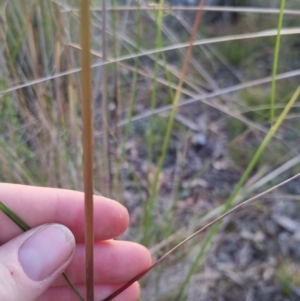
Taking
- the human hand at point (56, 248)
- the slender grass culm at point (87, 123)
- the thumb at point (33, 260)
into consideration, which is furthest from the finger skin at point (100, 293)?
the slender grass culm at point (87, 123)

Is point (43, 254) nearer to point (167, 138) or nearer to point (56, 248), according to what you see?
point (56, 248)

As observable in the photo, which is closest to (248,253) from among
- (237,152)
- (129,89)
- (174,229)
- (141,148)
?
(174,229)

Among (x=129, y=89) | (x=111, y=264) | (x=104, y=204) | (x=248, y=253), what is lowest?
(x=248, y=253)

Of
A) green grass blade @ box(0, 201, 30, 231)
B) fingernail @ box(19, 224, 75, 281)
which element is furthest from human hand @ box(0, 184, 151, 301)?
green grass blade @ box(0, 201, 30, 231)

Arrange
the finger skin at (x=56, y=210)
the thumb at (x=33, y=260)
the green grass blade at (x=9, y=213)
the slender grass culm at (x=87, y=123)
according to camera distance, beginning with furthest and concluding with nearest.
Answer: the finger skin at (x=56, y=210), the thumb at (x=33, y=260), the green grass blade at (x=9, y=213), the slender grass culm at (x=87, y=123)

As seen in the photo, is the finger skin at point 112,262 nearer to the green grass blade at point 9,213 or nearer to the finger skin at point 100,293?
the finger skin at point 100,293

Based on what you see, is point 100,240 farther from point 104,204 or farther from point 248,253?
point 248,253

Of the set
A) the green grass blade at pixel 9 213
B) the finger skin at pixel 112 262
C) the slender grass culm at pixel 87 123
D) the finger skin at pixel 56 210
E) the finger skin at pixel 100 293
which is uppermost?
the slender grass culm at pixel 87 123
